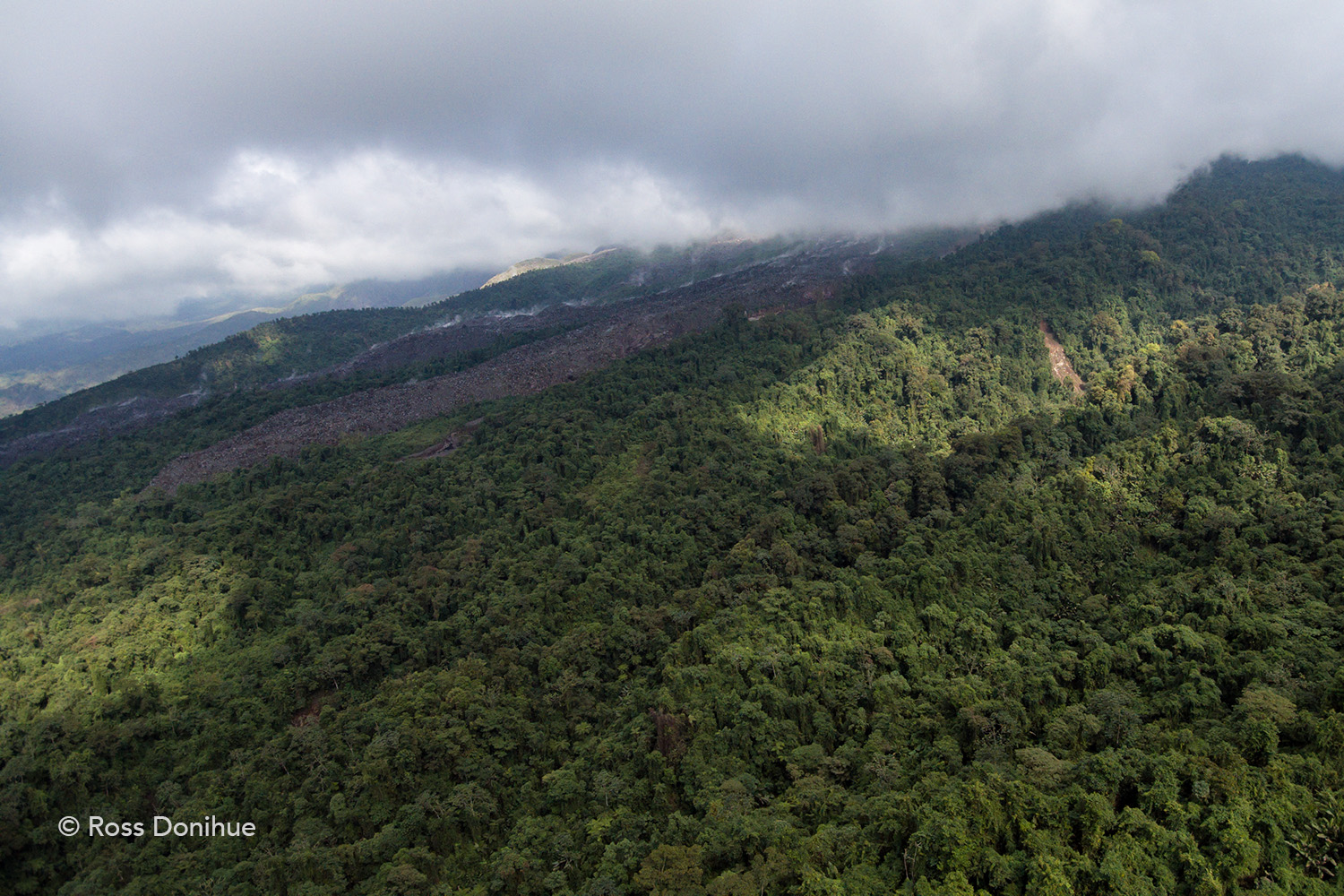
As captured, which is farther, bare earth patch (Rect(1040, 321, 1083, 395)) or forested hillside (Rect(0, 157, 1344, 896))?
bare earth patch (Rect(1040, 321, 1083, 395))

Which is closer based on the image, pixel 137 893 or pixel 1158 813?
pixel 1158 813

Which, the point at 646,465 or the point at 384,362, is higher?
the point at 384,362

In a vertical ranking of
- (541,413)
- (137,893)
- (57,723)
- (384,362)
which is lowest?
(137,893)

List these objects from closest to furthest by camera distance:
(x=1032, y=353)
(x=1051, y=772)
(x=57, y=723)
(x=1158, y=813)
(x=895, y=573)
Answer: (x=1158, y=813) < (x=1051, y=772) < (x=57, y=723) < (x=895, y=573) < (x=1032, y=353)

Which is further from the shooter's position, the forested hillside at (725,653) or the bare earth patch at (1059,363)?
the bare earth patch at (1059,363)

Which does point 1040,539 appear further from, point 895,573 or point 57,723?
point 57,723

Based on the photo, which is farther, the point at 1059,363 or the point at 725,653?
the point at 1059,363

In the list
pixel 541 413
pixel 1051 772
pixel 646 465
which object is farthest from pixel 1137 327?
pixel 1051 772

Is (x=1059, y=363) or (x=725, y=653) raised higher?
(x=1059, y=363)
